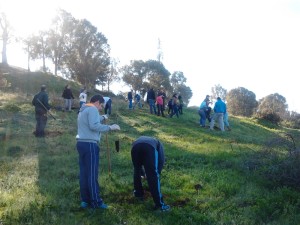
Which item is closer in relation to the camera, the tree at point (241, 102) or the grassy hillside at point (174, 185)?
the grassy hillside at point (174, 185)

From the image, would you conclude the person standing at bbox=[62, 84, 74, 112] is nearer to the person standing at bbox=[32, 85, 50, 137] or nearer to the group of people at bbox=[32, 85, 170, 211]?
the person standing at bbox=[32, 85, 50, 137]

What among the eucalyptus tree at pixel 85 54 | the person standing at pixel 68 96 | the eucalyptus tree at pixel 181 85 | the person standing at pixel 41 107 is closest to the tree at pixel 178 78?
the eucalyptus tree at pixel 181 85

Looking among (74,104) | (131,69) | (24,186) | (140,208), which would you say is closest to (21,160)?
(24,186)

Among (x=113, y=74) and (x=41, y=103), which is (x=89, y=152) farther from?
(x=113, y=74)

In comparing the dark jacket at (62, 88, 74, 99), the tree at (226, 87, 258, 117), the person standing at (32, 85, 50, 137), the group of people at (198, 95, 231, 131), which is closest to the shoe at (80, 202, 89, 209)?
the person standing at (32, 85, 50, 137)

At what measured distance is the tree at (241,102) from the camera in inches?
2394

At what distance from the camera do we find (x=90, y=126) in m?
6.70

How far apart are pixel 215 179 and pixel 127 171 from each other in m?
2.33

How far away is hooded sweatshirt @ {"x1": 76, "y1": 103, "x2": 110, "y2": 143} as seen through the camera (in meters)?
6.71

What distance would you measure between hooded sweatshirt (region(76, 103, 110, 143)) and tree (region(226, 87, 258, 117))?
181 ft

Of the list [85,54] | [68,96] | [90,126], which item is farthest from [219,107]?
[85,54]

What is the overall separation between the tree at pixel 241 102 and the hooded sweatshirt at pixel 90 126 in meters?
55.1

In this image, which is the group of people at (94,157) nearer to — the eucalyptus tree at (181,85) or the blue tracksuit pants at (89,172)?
the blue tracksuit pants at (89,172)

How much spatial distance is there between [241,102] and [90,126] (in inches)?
2244
